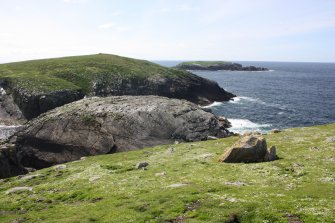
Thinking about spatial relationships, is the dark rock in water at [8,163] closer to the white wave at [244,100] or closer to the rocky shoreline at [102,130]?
→ the rocky shoreline at [102,130]

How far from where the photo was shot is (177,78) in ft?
463

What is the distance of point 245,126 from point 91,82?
196ft

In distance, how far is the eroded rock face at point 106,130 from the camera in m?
67.8

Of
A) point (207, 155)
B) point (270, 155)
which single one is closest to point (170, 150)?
point (207, 155)

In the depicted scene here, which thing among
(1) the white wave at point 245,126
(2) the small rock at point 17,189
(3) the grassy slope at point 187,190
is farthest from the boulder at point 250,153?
(1) the white wave at point 245,126

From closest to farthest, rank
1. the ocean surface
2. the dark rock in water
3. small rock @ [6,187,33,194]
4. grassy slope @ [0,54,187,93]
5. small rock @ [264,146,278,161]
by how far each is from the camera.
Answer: small rock @ [6,187,33,194] < small rock @ [264,146,278,161] < the dark rock in water < the ocean surface < grassy slope @ [0,54,187,93]

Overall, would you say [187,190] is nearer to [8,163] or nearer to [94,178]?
[94,178]

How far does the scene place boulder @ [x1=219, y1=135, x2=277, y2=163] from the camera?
41.4 metres

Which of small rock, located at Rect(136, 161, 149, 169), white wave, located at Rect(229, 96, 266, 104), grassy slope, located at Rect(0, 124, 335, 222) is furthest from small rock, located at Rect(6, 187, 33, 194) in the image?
white wave, located at Rect(229, 96, 266, 104)

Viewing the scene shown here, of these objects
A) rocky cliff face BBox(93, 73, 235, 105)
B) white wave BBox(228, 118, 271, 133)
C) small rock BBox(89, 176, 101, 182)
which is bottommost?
white wave BBox(228, 118, 271, 133)

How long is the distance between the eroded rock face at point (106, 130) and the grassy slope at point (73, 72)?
36257 mm

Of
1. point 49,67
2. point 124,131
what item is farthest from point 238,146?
point 49,67

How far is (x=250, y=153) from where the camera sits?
4141cm

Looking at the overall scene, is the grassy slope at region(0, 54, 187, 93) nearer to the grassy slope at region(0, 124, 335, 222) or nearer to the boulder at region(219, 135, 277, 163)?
the grassy slope at region(0, 124, 335, 222)
